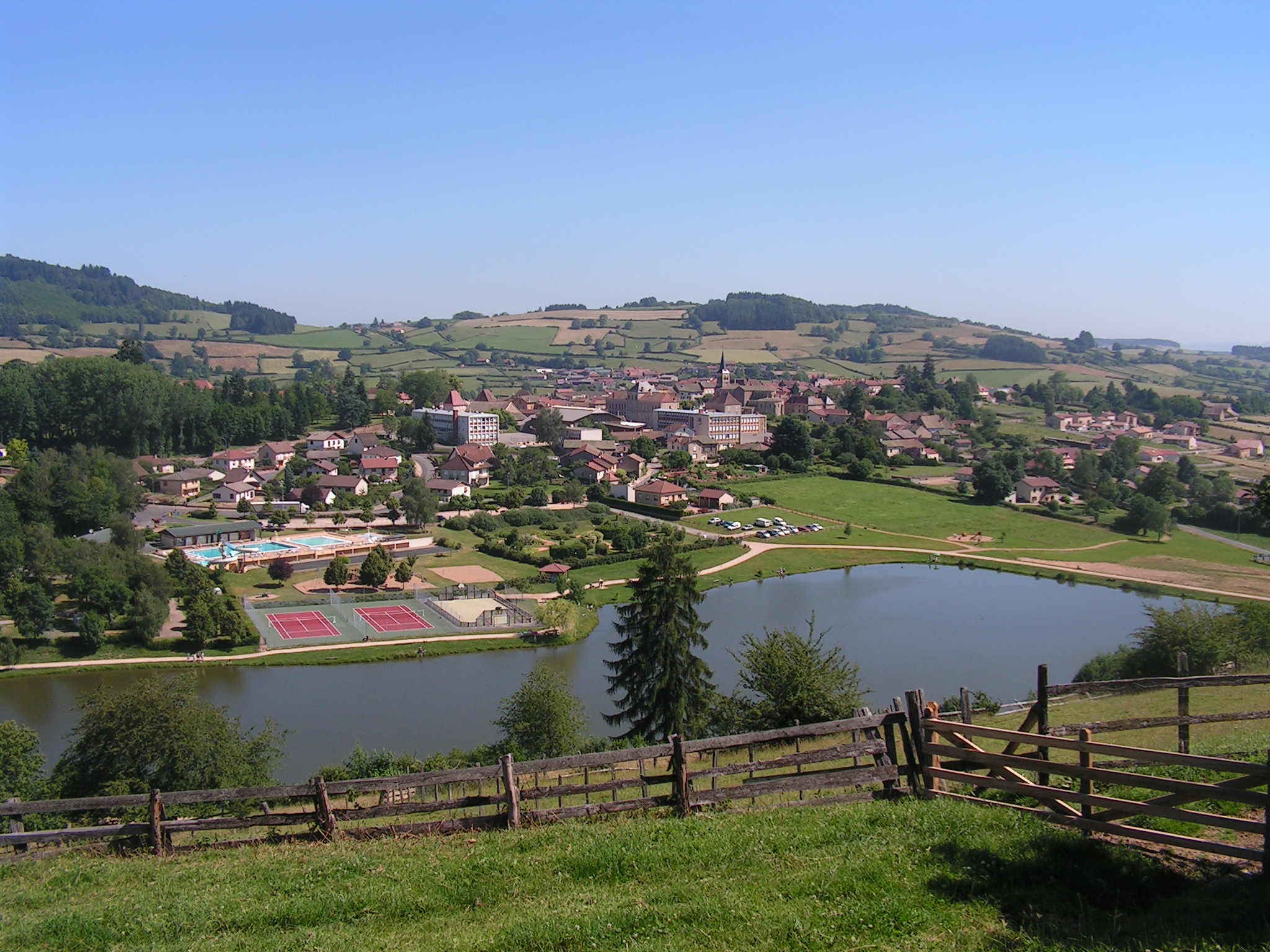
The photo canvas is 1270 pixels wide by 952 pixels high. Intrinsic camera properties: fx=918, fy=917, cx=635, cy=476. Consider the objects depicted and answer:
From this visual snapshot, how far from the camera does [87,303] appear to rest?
4926 inches

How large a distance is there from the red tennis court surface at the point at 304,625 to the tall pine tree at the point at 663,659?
1072 cm

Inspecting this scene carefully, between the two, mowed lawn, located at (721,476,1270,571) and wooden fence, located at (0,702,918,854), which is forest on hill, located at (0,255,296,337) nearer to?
mowed lawn, located at (721,476,1270,571)

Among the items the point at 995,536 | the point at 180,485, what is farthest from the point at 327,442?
the point at 995,536

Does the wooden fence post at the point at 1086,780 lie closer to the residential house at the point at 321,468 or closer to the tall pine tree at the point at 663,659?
the tall pine tree at the point at 663,659

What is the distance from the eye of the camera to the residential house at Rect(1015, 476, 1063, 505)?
42.6 meters

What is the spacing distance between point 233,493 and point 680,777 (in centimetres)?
3753

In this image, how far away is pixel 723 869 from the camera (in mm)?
4602

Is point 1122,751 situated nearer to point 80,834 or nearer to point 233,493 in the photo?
point 80,834

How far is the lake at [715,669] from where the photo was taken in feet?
57.4

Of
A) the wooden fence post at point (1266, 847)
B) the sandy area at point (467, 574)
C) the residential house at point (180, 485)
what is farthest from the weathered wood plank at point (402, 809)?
the residential house at point (180, 485)

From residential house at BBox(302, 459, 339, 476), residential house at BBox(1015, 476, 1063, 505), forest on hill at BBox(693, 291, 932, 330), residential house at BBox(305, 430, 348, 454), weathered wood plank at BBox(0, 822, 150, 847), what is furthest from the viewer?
forest on hill at BBox(693, 291, 932, 330)

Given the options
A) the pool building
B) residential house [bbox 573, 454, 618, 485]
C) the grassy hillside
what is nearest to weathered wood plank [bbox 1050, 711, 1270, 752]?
the pool building

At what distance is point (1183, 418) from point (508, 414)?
→ 50.0 m

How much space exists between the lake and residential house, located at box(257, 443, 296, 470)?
26.2 meters
